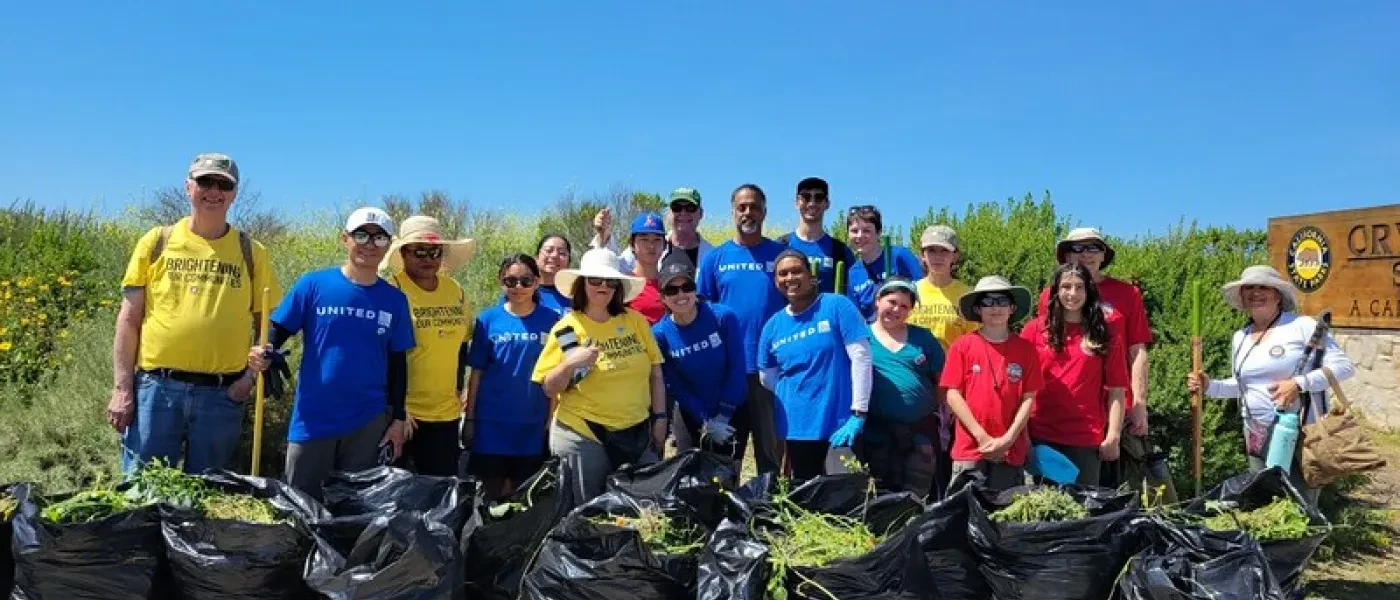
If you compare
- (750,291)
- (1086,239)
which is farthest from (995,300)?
(750,291)

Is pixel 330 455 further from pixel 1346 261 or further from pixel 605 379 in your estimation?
pixel 1346 261

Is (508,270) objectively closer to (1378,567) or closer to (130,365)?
(130,365)

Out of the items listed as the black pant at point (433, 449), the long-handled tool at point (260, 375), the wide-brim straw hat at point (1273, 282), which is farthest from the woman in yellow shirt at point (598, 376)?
the wide-brim straw hat at point (1273, 282)

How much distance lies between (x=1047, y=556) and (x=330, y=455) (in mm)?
2842

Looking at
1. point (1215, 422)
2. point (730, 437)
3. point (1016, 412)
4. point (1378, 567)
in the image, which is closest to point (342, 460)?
point (730, 437)

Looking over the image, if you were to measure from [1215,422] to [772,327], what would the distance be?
9.55ft

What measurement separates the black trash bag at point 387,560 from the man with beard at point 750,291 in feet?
6.26

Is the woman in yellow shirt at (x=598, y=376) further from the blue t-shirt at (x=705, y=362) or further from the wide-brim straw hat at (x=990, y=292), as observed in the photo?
the wide-brim straw hat at (x=990, y=292)

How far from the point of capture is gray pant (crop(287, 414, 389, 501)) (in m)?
3.96

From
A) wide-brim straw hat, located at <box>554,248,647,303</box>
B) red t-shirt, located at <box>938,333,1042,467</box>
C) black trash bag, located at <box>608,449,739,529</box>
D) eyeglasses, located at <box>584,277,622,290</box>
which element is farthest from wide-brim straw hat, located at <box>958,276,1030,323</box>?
eyeglasses, located at <box>584,277,622,290</box>

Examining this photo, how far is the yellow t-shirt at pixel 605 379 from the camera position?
415cm

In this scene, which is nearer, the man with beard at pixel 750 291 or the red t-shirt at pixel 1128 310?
the red t-shirt at pixel 1128 310

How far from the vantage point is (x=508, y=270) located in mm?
4477

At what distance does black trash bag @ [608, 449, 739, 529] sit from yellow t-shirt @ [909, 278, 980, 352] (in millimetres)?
1464
